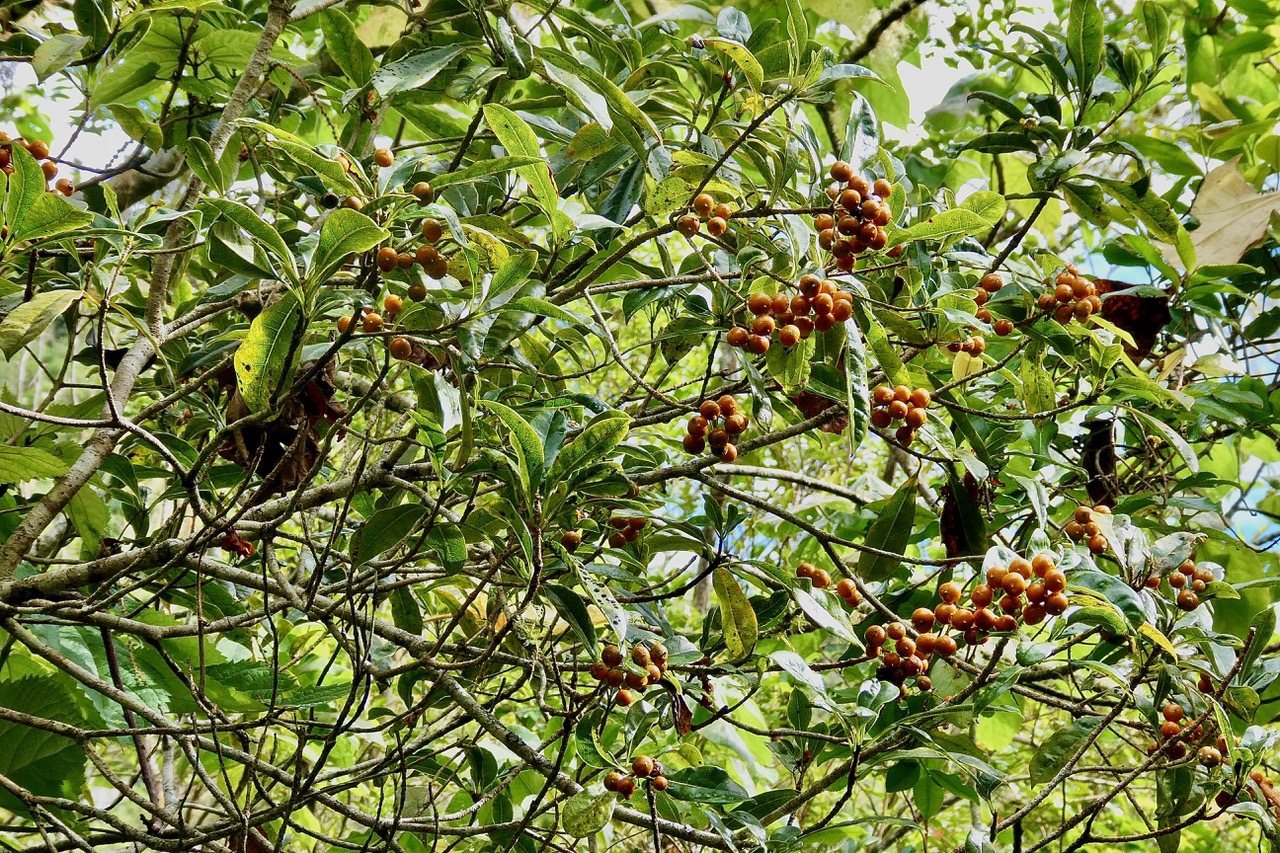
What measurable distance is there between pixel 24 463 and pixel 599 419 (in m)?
0.86

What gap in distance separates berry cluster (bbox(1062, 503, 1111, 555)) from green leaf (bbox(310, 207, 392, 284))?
1.11 m

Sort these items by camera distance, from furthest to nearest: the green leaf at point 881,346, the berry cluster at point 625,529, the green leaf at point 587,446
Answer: the berry cluster at point 625,529 → the green leaf at point 881,346 → the green leaf at point 587,446

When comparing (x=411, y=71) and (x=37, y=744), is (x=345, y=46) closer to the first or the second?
(x=411, y=71)

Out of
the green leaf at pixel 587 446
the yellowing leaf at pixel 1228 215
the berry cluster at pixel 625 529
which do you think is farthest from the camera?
the yellowing leaf at pixel 1228 215

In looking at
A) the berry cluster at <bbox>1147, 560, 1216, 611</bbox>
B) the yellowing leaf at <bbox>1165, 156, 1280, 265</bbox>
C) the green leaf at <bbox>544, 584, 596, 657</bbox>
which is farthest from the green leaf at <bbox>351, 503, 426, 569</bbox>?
the yellowing leaf at <bbox>1165, 156, 1280, 265</bbox>

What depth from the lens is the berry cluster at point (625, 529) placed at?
1.63 meters

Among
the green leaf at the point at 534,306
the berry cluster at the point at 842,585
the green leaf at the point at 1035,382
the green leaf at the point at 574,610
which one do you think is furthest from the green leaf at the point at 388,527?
the green leaf at the point at 1035,382

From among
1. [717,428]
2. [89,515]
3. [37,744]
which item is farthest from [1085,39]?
[37,744]

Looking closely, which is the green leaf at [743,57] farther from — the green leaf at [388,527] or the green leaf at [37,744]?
the green leaf at [37,744]

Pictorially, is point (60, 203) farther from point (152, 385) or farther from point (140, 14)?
point (152, 385)

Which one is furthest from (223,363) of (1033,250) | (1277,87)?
(1277,87)

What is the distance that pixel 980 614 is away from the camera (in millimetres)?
1410

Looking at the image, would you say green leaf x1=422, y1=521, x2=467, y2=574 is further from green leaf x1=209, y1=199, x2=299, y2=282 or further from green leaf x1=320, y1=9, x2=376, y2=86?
green leaf x1=320, y1=9, x2=376, y2=86

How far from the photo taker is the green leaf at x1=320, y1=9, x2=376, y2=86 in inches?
73.1
